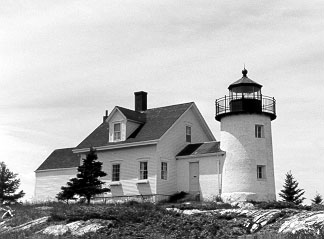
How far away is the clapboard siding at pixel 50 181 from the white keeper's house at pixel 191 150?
3.49 metres

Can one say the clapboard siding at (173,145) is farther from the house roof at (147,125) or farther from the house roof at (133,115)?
the house roof at (133,115)

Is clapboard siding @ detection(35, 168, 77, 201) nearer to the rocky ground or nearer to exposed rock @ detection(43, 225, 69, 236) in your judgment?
the rocky ground

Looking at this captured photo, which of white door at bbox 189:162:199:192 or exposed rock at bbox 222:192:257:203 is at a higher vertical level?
white door at bbox 189:162:199:192

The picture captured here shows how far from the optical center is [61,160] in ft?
134

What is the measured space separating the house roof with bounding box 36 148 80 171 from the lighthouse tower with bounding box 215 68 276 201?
12945 millimetres

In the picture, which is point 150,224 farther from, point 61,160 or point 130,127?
point 61,160

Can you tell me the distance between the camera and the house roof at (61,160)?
3938 cm

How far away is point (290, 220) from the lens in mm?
15898

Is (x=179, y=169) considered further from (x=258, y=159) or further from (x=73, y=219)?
(x=73, y=219)

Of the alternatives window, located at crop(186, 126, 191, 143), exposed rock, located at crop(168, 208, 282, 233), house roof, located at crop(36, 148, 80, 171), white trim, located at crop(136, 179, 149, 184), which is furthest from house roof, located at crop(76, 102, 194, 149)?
exposed rock, located at crop(168, 208, 282, 233)

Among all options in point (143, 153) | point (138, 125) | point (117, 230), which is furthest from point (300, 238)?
point (138, 125)

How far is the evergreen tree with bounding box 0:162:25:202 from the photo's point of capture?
40531 mm

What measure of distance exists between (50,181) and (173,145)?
12.0 metres

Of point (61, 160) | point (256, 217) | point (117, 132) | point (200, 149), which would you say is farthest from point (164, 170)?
point (256, 217)
